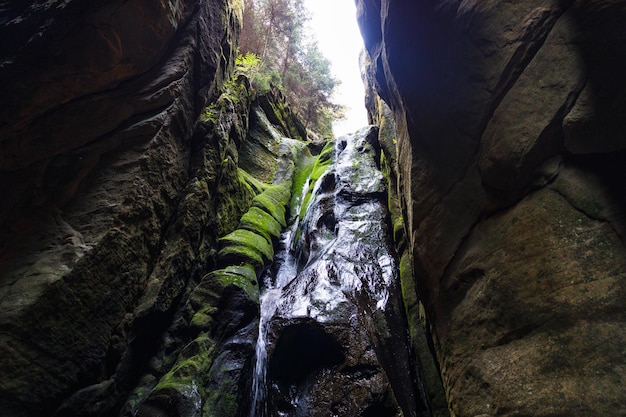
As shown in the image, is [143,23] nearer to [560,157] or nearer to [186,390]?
[186,390]

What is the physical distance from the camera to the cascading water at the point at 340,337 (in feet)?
15.5

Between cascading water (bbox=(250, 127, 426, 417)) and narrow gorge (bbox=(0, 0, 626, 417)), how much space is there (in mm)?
44

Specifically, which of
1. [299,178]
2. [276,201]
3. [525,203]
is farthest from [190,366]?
[299,178]

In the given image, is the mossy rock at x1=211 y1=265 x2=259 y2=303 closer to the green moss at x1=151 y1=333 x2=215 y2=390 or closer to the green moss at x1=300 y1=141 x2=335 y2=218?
the green moss at x1=151 y1=333 x2=215 y2=390

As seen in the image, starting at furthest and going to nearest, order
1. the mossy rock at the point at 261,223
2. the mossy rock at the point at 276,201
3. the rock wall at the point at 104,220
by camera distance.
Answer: the mossy rock at the point at 276,201 < the mossy rock at the point at 261,223 < the rock wall at the point at 104,220

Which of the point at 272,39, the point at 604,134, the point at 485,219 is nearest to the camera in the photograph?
the point at 604,134

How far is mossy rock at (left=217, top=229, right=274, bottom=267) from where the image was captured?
856 centimetres

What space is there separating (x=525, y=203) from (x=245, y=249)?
6.80m

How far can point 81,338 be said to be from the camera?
17.3ft

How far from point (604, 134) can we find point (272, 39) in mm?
22808

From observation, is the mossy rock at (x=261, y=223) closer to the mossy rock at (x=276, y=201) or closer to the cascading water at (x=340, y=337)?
the mossy rock at (x=276, y=201)

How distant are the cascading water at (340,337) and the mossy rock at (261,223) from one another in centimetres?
202

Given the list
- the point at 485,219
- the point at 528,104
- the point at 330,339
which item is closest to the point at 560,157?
the point at 528,104

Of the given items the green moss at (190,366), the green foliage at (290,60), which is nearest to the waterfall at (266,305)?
the green moss at (190,366)
